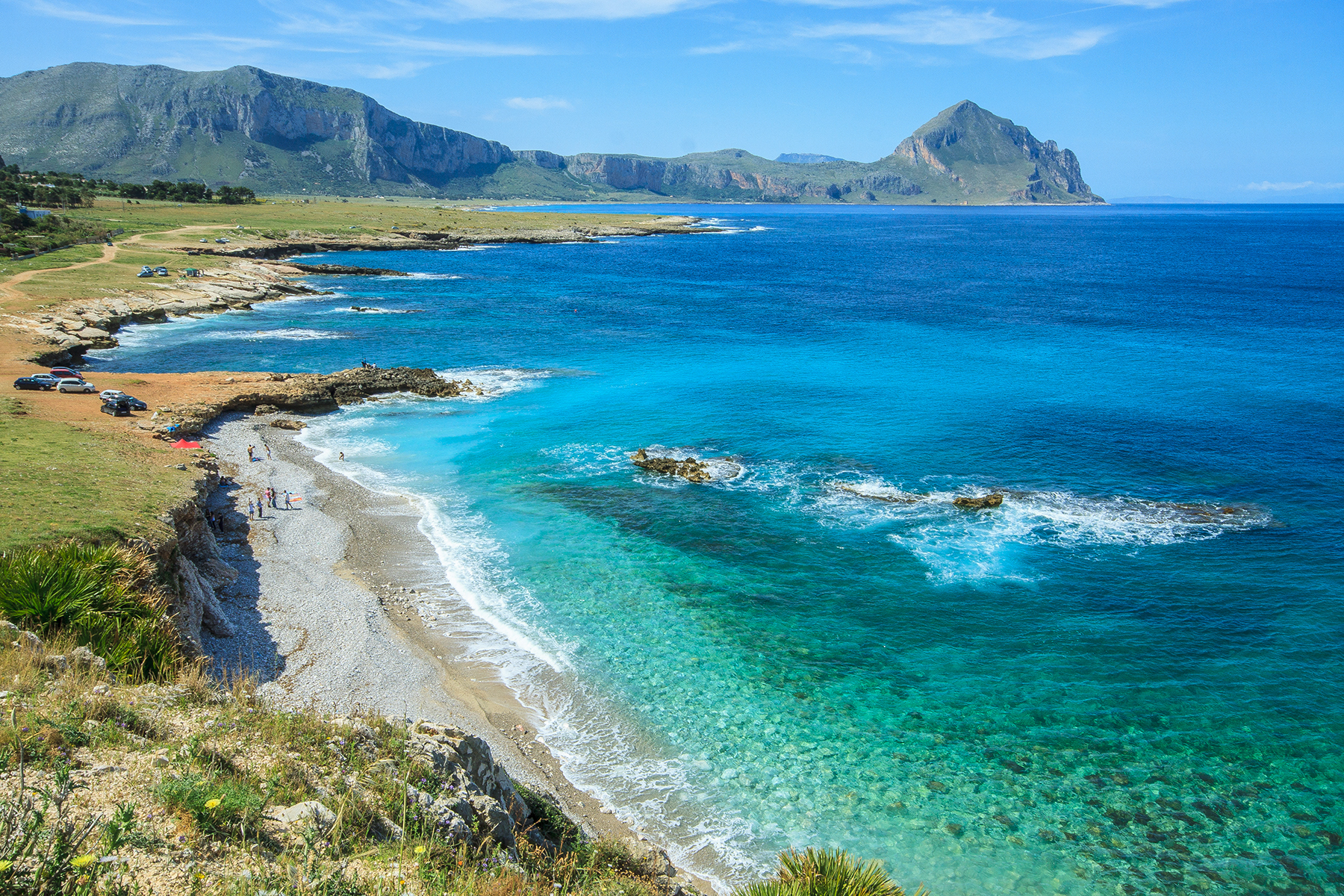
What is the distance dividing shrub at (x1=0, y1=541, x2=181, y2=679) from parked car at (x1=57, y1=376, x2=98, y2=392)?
117 ft

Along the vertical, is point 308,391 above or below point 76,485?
below

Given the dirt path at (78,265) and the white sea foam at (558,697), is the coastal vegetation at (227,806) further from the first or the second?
the dirt path at (78,265)

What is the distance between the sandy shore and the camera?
20438 millimetres

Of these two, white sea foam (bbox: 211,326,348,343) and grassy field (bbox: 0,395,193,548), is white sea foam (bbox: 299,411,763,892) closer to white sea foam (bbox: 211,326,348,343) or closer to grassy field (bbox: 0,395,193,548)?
grassy field (bbox: 0,395,193,548)

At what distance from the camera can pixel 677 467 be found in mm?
40344

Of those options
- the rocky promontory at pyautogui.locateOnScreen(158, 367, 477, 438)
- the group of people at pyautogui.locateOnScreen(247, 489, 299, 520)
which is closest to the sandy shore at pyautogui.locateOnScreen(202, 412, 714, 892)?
the group of people at pyautogui.locateOnScreen(247, 489, 299, 520)

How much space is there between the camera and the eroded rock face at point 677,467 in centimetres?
3928

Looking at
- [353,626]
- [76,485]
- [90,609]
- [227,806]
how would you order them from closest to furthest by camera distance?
[227,806], [90,609], [76,485], [353,626]

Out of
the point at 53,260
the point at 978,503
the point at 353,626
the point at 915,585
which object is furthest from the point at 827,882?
the point at 53,260

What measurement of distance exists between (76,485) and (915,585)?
30.4 meters

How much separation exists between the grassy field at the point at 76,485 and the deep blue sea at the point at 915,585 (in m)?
9.89

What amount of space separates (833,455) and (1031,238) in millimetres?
187458

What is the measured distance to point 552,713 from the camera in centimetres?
2177

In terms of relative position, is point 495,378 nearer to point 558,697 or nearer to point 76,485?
point 76,485
